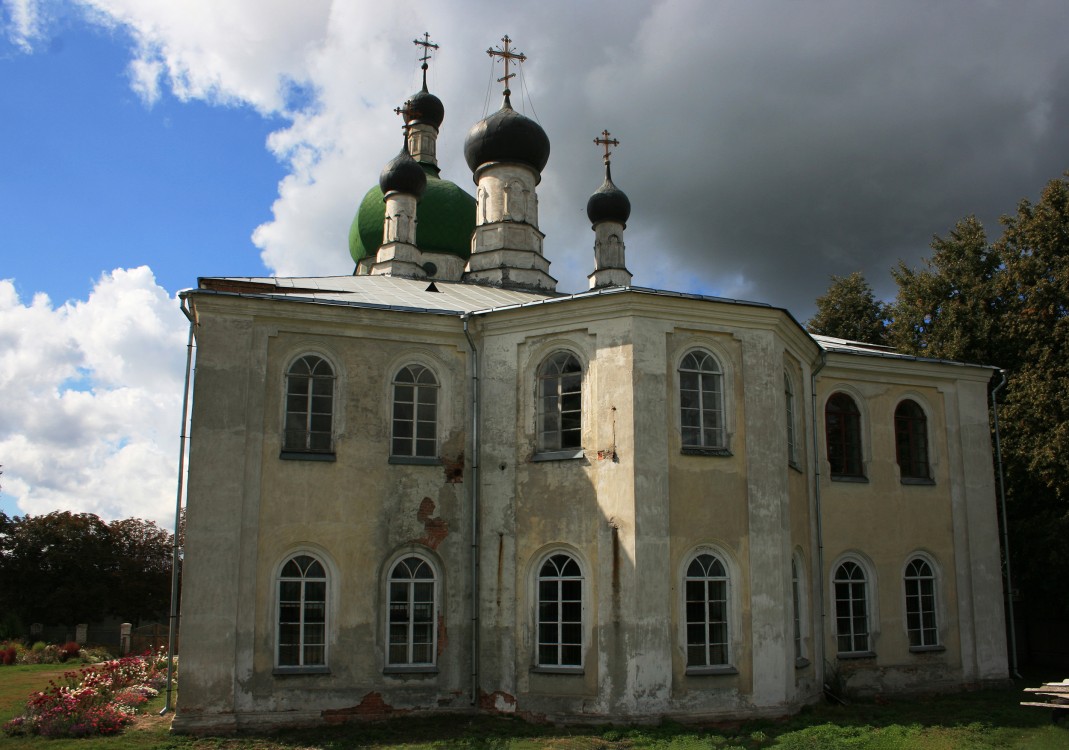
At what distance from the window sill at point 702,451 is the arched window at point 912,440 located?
212 inches

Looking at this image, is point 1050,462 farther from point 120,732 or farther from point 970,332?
point 120,732

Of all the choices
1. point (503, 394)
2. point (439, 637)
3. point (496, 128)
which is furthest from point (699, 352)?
point (496, 128)

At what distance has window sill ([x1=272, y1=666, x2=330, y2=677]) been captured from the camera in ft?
43.9

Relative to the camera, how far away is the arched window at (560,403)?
14375 millimetres

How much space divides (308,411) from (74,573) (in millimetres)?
26718

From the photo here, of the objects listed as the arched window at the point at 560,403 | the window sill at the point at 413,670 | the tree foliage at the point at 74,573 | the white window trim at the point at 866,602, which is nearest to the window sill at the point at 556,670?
the window sill at the point at 413,670

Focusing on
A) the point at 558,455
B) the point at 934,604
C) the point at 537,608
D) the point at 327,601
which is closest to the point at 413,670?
the point at 327,601

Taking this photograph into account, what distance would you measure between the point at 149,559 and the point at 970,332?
31.3 m

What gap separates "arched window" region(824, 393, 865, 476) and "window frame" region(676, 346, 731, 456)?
3.76 m

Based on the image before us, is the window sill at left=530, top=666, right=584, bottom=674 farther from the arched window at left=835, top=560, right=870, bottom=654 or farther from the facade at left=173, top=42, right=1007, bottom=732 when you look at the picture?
the arched window at left=835, top=560, right=870, bottom=654

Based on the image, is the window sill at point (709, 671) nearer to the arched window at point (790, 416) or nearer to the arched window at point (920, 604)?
Result: the arched window at point (790, 416)

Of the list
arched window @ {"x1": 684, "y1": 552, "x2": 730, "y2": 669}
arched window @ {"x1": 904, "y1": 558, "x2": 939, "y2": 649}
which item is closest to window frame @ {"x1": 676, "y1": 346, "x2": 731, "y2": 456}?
arched window @ {"x1": 684, "y1": 552, "x2": 730, "y2": 669}

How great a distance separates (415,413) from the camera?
1501 centimetres

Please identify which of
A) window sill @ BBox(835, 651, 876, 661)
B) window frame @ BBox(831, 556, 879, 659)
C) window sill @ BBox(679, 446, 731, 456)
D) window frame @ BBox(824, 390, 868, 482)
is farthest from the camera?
window frame @ BBox(824, 390, 868, 482)
